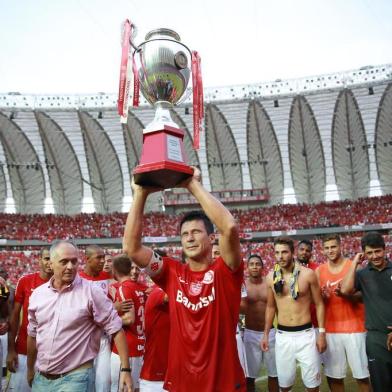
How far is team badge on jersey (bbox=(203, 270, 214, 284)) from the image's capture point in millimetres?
2417

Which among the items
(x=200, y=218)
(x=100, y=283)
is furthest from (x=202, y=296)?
(x=100, y=283)

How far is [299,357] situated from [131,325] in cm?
195

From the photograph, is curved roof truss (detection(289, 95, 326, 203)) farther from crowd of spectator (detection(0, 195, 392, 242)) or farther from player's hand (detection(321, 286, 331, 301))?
player's hand (detection(321, 286, 331, 301))

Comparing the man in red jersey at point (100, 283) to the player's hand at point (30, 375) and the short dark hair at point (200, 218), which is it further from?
the short dark hair at point (200, 218)

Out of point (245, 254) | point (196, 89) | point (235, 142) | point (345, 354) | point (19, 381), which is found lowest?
point (19, 381)

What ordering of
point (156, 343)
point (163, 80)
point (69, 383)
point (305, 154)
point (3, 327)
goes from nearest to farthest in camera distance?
point (69, 383) < point (163, 80) < point (156, 343) < point (3, 327) < point (305, 154)

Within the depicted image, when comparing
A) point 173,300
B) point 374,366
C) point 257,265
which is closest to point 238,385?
point 173,300

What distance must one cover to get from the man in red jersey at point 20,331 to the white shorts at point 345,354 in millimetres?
3540

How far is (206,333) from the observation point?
2.33m

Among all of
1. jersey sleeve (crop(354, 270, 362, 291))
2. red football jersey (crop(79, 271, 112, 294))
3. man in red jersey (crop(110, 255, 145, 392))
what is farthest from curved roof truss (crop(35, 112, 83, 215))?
jersey sleeve (crop(354, 270, 362, 291))

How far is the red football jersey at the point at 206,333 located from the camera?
229 centimetres

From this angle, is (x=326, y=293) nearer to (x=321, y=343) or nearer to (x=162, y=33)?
(x=321, y=343)

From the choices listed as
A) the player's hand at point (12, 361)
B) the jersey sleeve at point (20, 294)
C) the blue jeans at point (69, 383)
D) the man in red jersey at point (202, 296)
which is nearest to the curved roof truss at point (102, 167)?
the jersey sleeve at point (20, 294)

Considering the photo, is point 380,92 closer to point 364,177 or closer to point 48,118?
point 364,177
